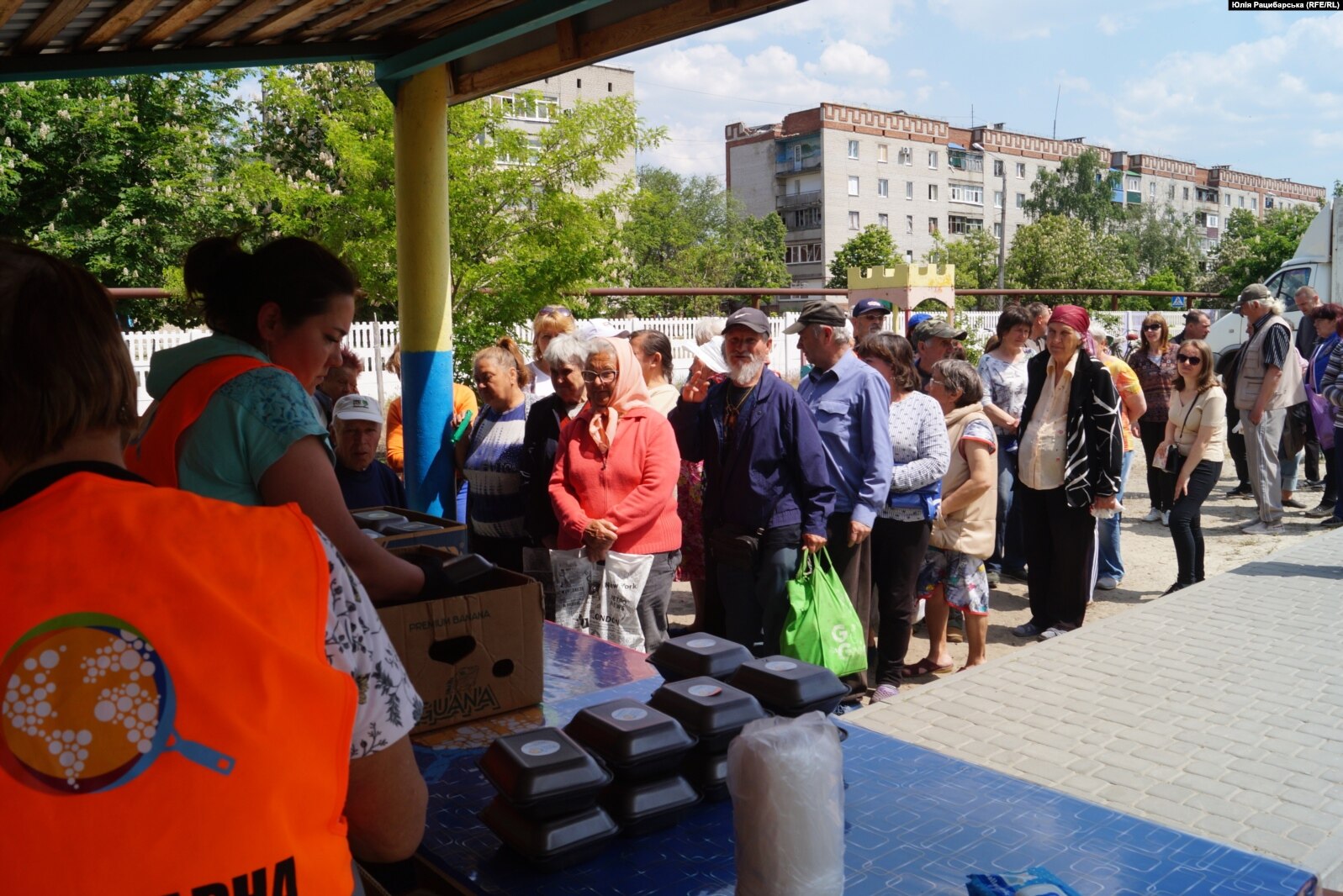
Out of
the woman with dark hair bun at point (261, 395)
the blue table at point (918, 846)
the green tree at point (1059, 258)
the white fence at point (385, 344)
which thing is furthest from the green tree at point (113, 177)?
the green tree at point (1059, 258)

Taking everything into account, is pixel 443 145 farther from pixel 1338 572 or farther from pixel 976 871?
pixel 1338 572

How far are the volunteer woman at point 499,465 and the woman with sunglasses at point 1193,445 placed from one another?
452 centimetres

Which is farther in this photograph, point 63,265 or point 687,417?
point 687,417

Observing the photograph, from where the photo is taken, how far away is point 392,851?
1.50 metres

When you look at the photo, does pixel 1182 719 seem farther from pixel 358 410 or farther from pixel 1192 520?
pixel 358 410

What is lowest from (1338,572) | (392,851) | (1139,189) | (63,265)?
(1338,572)

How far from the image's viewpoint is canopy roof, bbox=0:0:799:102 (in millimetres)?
4316

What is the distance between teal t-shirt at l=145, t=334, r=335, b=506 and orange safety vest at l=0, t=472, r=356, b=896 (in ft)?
2.83

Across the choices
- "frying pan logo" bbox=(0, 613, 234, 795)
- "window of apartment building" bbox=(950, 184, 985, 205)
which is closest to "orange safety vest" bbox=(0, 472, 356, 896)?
"frying pan logo" bbox=(0, 613, 234, 795)

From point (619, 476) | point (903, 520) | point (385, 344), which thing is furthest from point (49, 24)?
point (385, 344)

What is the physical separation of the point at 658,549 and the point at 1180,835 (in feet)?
9.51

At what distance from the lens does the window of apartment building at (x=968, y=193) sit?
310 ft

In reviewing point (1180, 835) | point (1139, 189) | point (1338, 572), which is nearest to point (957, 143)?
point (1139, 189)

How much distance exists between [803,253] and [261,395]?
90.9 meters
